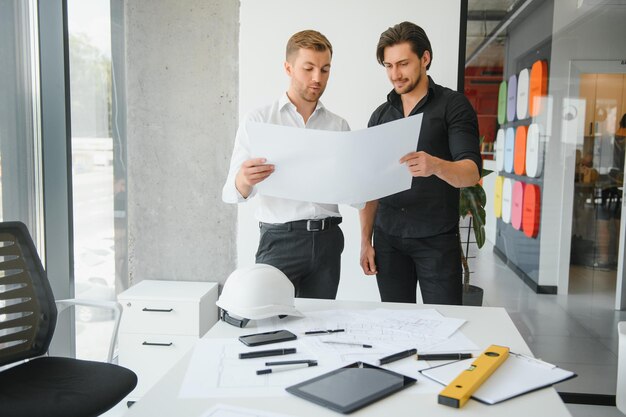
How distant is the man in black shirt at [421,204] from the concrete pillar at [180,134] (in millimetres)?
1287

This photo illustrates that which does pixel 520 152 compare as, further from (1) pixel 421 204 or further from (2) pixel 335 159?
(2) pixel 335 159

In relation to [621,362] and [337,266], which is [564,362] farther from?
[337,266]

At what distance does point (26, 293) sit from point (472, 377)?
1.70 m

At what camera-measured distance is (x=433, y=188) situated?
2.52m

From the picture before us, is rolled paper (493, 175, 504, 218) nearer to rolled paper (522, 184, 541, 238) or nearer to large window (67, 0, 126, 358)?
rolled paper (522, 184, 541, 238)

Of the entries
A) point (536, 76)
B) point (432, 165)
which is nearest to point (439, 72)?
point (536, 76)

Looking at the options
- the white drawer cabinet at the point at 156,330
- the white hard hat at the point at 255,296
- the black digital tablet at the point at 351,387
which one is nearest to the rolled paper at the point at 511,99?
the white drawer cabinet at the point at 156,330

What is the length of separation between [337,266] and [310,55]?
0.91 metres

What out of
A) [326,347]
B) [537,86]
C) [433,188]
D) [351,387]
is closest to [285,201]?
[433,188]

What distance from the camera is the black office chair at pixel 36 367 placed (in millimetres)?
1899

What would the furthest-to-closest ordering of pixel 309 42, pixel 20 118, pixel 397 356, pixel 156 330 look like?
pixel 156 330 < pixel 20 118 < pixel 309 42 < pixel 397 356

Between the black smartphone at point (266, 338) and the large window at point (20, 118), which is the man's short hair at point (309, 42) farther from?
the large window at point (20, 118)

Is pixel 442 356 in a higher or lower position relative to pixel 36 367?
higher

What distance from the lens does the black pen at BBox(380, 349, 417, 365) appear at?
1533mm
